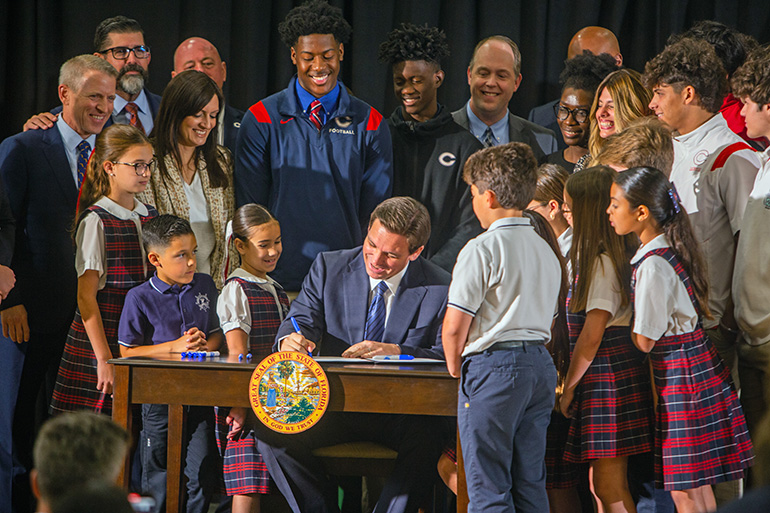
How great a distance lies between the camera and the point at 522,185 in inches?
103

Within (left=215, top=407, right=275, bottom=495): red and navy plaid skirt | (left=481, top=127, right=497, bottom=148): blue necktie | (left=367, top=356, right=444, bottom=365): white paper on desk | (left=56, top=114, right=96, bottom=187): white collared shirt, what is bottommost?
(left=215, top=407, right=275, bottom=495): red and navy plaid skirt

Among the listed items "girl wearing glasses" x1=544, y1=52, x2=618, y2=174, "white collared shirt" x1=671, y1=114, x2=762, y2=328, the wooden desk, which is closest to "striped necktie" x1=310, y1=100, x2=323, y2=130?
"girl wearing glasses" x1=544, y1=52, x2=618, y2=174

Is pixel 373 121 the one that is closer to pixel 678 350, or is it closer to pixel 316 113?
pixel 316 113

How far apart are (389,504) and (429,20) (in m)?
2.82

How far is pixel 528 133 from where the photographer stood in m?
4.07

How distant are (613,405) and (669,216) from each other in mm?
678

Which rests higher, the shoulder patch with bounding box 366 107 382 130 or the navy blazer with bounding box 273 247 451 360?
the shoulder patch with bounding box 366 107 382 130

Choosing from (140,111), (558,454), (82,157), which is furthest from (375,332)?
(140,111)

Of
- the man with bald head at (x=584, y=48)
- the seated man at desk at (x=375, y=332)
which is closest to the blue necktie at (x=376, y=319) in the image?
the seated man at desk at (x=375, y=332)

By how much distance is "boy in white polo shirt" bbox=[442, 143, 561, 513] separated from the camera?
2.49m

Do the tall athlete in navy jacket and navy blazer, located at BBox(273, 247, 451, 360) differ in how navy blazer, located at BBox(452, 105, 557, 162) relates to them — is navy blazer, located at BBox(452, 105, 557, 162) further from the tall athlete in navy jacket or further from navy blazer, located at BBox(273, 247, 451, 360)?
navy blazer, located at BBox(273, 247, 451, 360)

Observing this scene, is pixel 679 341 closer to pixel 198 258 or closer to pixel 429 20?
pixel 198 258

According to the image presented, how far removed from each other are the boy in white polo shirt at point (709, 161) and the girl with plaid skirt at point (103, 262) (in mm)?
2127

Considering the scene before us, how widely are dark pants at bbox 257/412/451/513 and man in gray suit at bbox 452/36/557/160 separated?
1.61 m
